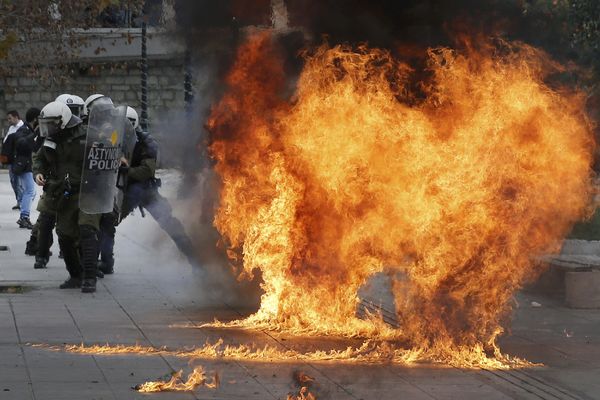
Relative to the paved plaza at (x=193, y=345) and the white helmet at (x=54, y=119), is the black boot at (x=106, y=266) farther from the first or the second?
the white helmet at (x=54, y=119)

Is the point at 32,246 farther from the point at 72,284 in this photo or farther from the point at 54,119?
the point at 54,119

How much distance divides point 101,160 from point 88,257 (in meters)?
0.91

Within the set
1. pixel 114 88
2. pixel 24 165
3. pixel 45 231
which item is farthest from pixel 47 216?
pixel 114 88

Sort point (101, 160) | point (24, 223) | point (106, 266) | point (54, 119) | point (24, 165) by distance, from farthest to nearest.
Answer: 1. point (24, 223)
2. point (24, 165)
3. point (106, 266)
4. point (101, 160)
5. point (54, 119)

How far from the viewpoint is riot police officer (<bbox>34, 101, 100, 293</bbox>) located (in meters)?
11.2

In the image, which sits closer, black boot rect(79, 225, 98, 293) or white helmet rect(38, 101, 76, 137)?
white helmet rect(38, 101, 76, 137)

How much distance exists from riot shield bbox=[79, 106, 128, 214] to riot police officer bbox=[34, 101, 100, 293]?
0.22 ft

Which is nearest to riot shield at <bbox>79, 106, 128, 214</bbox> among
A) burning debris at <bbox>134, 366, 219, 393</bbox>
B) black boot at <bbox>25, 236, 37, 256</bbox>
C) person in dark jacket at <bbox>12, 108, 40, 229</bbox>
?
black boot at <bbox>25, 236, 37, 256</bbox>

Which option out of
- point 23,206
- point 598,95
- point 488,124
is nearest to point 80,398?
point 488,124

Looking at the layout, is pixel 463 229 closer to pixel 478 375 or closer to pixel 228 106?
pixel 478 375

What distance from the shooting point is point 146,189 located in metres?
12.1

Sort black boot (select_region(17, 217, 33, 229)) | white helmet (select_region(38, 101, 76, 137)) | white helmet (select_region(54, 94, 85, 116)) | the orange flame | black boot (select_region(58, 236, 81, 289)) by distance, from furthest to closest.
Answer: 1. black boot (select_region(17, 217, 33, 229))
2. white helmet (select_region(54, 94, 85, 116))
3. black boot (select_region(58, 236, 81, 289))
4. white helmet (select_region(38, 101, 76, 137))
5. the orange flame

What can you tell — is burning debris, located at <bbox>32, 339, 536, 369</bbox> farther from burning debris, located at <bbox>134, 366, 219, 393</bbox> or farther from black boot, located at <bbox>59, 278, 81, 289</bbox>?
black boot, located at <bbox>59, 278, 81, 289</bbox>

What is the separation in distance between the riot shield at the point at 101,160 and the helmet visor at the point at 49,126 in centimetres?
31
